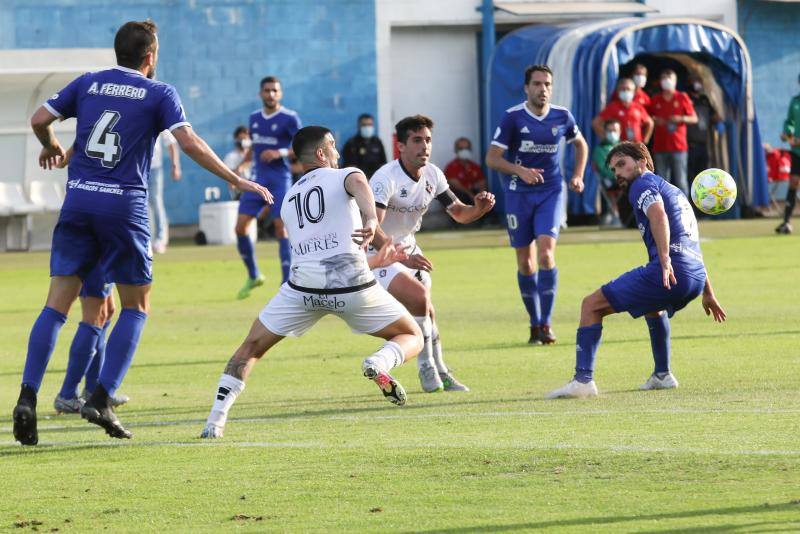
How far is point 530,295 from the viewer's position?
13.1 meters

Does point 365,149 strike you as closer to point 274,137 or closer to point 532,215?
point 274,137

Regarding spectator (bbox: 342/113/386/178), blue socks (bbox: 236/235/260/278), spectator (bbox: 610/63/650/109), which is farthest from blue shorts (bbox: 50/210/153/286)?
spectator (bbox: 342/113/386/178)

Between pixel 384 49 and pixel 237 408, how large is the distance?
Answer: 71.8 ft

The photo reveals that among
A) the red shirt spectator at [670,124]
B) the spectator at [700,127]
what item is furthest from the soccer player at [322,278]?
the spectator at [700,127]

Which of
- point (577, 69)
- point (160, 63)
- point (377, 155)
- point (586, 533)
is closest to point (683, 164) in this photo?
point (577, 69)

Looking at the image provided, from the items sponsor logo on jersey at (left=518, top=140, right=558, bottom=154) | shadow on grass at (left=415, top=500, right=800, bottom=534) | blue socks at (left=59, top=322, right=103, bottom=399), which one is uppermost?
sponsor logo on jersey at (left=518, top=140, right=558, bottom=154)

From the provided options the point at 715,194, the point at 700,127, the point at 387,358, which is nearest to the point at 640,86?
the point at 700,127

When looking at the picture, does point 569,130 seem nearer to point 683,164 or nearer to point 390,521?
point 390,521

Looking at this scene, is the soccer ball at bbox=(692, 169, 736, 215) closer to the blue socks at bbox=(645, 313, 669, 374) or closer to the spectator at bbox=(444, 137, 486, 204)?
the blue socks at bbox=(645, 313, 669, 374)

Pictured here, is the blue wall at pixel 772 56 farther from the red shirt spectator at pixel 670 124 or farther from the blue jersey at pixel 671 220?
the blue jersey at pixel 671 220

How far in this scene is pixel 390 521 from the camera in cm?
608

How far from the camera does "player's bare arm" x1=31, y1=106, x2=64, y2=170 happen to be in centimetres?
841

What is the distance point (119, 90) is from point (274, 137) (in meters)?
10.1

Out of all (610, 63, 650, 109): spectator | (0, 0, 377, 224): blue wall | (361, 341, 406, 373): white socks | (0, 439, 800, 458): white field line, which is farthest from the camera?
(0, 0, 377, 224): blue wall
